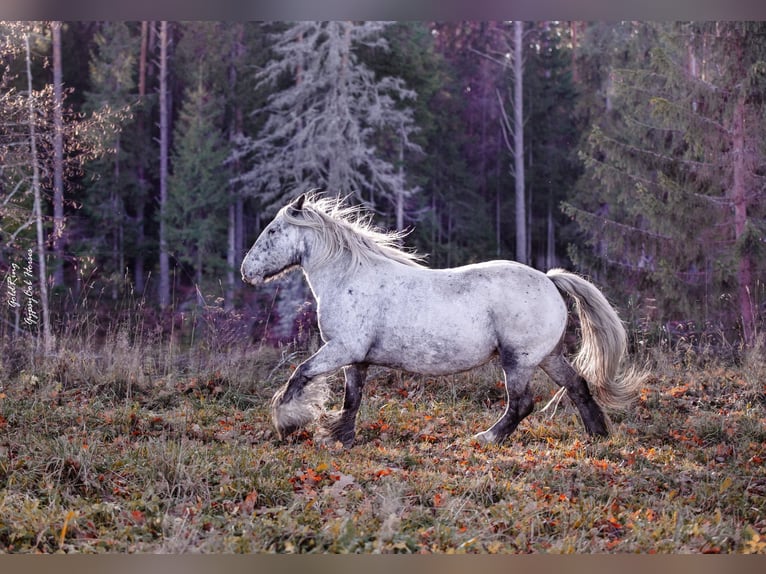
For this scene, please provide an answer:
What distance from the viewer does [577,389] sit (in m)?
5.76

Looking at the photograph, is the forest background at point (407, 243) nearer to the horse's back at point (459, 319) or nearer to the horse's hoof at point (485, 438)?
the horse's hoof at point (485, 438)

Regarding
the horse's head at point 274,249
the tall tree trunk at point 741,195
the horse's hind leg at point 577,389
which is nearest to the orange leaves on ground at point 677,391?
the horse's hind leg at point 577,389

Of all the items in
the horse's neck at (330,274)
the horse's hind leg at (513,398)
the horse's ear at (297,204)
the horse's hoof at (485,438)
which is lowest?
the horse's hoof at (485,438)

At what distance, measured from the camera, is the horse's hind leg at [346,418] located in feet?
18.6

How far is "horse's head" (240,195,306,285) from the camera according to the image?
5.87 m

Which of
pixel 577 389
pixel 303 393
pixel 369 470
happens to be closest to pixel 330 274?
pixel 303 393

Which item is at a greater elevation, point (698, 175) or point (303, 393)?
point (698, 175)

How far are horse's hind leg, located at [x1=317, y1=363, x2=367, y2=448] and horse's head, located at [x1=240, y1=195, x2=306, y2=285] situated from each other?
105 cm

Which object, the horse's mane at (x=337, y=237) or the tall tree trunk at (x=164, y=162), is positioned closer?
the horse's mane at (x=337, y=237)

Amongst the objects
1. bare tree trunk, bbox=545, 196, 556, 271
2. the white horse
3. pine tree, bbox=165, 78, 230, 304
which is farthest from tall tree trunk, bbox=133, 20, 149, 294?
the white horse

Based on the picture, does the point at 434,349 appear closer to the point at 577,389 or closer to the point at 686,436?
the point at 577,389

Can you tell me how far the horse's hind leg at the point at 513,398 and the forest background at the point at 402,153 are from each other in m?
4.69

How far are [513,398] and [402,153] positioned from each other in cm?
1102

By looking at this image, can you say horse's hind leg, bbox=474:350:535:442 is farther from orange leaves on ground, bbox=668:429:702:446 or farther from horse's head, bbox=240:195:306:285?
horse's head, bbox=240:195:306:285
